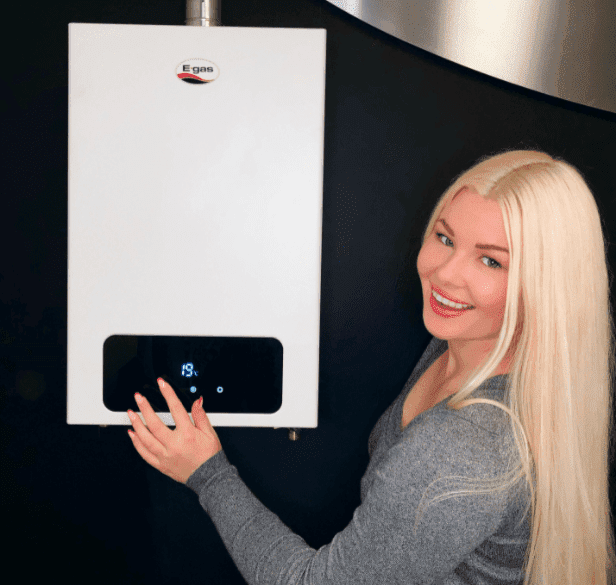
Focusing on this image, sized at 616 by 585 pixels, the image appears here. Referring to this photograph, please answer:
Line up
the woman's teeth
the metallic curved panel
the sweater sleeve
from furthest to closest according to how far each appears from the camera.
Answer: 1. the metallic curved panel
2. the woman's teeth
3. the sweater sleeve

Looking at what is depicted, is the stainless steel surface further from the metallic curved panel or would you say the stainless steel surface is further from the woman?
the woman

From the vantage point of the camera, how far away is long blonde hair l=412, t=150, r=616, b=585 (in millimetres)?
632

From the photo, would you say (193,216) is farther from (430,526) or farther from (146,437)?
(430,526)

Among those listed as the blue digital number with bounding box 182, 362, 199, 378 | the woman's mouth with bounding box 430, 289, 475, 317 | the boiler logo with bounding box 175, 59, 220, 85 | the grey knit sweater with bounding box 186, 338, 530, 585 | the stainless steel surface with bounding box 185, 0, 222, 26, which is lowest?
the grey knit sweater with bounding box 186, 338, 530, 585

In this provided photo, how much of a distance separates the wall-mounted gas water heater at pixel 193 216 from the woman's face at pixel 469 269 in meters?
0.21

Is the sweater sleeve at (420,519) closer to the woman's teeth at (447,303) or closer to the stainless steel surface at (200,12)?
the woman's teeth at (447,303)

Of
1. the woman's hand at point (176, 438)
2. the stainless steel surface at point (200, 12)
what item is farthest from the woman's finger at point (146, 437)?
the stainless steel surface at point (200, 12)

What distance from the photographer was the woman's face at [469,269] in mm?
674

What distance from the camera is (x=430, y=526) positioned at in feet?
1.93

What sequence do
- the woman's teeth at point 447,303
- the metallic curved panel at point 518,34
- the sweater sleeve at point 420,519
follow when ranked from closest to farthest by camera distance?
the sweater sleeve at point 420,519, the woman's teeth at point 447,303, the metallic curved panel at point 518,34

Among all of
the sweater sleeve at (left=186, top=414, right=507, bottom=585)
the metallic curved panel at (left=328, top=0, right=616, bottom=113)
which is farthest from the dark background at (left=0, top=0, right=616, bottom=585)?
the sweater sleeve at (left=186, top=414, right=507, bottom=585)

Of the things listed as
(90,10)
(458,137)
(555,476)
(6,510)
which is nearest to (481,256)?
(555,476)

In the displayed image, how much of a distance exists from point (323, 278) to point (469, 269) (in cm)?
43

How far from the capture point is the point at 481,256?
2.29 feet
